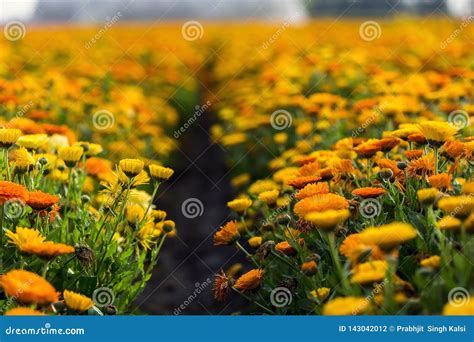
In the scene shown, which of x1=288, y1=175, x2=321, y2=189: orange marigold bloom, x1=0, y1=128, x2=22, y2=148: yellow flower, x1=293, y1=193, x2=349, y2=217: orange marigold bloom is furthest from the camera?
x1=0, y1=128, x2=22, y2=148: yellow flower

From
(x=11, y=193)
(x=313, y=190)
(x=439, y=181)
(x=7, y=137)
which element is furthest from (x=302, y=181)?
(x=7, y=137)

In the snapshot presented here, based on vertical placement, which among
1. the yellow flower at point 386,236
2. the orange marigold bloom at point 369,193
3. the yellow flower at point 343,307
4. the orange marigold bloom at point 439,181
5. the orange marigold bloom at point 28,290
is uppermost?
the orange marigold bloom at point 439,181

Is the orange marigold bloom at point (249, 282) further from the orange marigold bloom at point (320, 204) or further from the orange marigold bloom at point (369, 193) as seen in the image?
the orange marigold bloom at point (369, 193)

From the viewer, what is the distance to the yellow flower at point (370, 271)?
190cm

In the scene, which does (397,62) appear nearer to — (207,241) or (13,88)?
(207,241)

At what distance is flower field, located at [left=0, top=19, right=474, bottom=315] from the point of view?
2033 millimetres

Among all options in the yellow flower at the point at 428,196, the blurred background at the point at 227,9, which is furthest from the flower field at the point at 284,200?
Result: the blurred background at the point at 227,9

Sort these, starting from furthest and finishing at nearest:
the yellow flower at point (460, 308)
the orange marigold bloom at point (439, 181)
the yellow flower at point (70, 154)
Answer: the yellow flower at point (70, 154) < the orange marigold bloom at point (439, 181) < the yellow flower at point (460, 308)

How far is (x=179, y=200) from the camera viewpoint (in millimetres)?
6164

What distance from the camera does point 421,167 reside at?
2.55 meters

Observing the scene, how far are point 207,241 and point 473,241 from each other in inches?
132

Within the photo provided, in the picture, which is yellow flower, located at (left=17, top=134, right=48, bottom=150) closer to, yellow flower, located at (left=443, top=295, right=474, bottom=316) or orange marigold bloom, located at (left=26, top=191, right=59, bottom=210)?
orange marigold bloom, located at (left=26, top=191, right=59, bottom=210)

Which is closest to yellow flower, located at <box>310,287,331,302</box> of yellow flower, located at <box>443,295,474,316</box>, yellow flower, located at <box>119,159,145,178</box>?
yellow flower, located at <box>443,295,474,316</box>

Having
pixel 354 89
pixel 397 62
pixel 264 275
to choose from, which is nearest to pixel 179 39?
pixel 397 62
